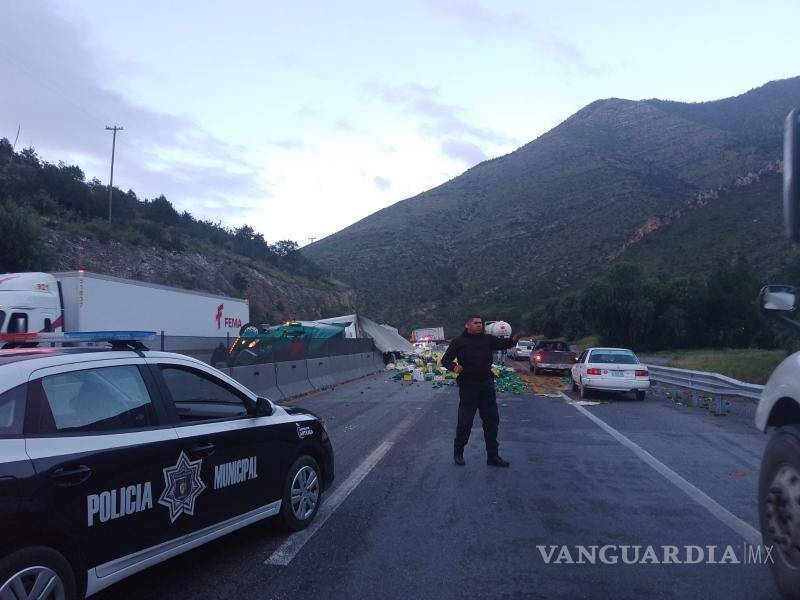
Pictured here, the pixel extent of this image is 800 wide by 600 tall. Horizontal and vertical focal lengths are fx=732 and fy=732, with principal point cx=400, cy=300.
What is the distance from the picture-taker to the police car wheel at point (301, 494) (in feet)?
20.7

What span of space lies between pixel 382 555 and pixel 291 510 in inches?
39.4

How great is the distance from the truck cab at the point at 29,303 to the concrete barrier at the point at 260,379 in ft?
13.3

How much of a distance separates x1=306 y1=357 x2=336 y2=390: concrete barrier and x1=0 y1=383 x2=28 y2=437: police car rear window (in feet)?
56.9

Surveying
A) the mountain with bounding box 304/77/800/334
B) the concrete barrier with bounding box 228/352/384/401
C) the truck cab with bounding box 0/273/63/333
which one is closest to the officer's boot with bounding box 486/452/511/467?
the concrete barrier with bounding box 228/352/384/401

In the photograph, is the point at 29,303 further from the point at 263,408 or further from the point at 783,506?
the point at 783,506

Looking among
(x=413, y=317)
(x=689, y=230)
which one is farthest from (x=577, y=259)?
(x=413, y=317)

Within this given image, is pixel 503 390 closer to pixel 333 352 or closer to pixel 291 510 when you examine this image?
pixel 333 352

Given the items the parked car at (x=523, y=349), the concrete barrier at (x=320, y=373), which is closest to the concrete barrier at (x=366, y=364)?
the concrete barrier at (x=320, y=373)

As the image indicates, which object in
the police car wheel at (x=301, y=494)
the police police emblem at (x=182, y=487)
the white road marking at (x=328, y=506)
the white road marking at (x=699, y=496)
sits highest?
the police police emblem at (x=182, y=487)

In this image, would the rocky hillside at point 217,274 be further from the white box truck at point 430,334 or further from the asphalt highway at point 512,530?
the asphalt highway at point 512,530

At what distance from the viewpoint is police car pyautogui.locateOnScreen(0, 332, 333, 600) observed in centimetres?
396

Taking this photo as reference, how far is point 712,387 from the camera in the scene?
1603cm

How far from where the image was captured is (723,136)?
256 feet

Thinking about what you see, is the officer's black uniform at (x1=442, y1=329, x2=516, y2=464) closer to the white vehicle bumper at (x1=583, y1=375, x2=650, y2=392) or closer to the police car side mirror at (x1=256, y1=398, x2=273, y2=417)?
the police car side mirror at (x1=256, y1=398, x2=273, y2=417)
